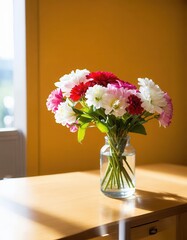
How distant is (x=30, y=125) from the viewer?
273cm

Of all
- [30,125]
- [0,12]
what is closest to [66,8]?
[0,12]

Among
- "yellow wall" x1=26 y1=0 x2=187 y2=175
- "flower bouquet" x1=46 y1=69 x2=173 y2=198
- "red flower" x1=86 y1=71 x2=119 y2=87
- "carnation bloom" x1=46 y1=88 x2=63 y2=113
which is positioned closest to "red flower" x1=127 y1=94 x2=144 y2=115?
"flower bouquet" x1=46 y1=69 x2=173 y2=198

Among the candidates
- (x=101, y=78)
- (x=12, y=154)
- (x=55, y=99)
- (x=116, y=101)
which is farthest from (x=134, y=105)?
(x=12, y=154)

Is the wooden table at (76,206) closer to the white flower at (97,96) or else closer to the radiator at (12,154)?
the white flower at (97,96)

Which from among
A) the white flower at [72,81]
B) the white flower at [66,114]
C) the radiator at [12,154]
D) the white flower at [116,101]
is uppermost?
the white flower at [72,81]

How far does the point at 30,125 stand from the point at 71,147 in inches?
16.5

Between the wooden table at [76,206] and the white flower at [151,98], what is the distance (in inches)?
13.2

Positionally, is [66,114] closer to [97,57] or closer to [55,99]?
[55,99]

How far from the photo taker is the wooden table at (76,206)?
1039 mm

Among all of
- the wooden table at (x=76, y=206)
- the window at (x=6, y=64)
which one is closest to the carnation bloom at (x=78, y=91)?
the wooden table at (x=76, y=206)

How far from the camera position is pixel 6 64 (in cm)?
284

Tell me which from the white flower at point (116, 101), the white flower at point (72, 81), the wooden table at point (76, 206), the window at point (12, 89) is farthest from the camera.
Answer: the window at point (12, 89)

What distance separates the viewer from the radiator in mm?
2711

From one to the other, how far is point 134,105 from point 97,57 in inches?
74.6
